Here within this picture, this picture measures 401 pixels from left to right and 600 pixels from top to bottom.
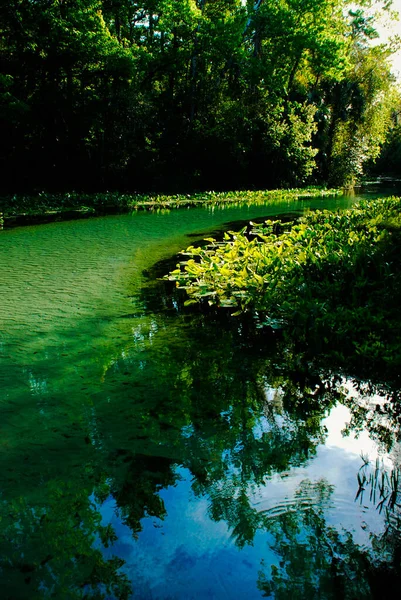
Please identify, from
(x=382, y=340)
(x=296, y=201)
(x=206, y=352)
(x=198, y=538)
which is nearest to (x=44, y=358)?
(x=206, y=352)

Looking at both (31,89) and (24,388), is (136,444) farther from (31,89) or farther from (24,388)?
(31,89)

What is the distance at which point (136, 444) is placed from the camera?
11.3 ft

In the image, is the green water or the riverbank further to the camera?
the riverbank

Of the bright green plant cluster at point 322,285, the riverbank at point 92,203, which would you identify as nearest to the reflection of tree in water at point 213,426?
the bright green plant cluster at point 322,285

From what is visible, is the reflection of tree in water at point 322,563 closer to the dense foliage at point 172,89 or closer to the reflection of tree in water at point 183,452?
the reflection of tree in water at point 183,452

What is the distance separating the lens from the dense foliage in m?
23.8

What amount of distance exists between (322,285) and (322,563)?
14.0ft

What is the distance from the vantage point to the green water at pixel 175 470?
2.31 m

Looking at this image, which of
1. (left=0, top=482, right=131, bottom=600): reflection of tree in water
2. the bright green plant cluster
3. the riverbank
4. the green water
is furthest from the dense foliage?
(left=0, top=482, right=131, bottom=600): reflection of tree in water

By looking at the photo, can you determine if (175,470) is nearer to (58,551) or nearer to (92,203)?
(58,551)

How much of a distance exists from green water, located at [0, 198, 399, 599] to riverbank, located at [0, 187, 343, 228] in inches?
506

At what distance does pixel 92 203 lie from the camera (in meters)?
22.1

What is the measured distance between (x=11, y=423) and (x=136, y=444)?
112cm

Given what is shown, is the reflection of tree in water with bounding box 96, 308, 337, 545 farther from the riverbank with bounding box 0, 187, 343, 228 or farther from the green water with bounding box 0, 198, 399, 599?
the riverbank with bounding box 0, 187, 343, 228
